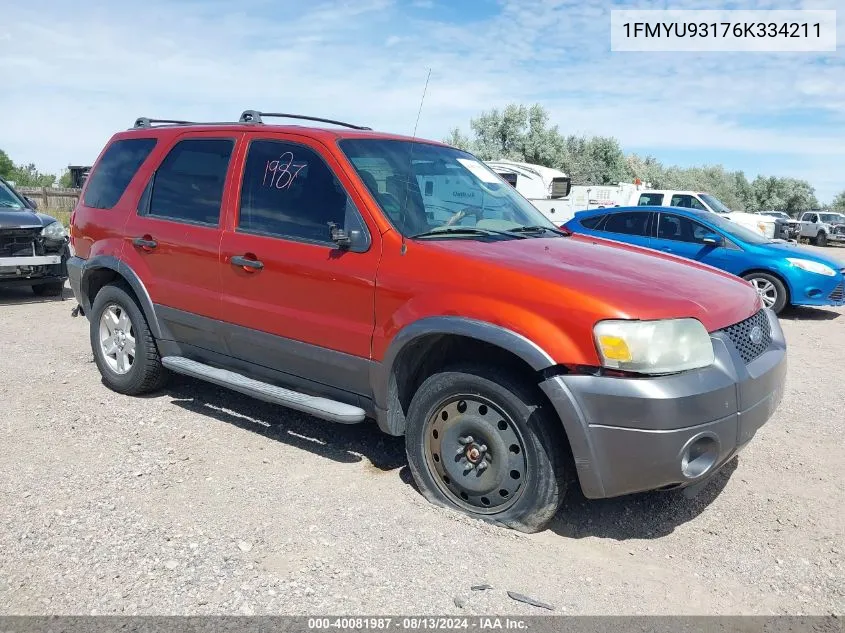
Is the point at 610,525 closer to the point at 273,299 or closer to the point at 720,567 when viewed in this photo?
the point at 720,567

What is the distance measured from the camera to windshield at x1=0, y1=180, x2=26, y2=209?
9797 millimetres

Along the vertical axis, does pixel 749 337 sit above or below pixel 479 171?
below

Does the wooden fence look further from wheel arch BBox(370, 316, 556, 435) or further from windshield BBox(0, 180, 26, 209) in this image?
wheel arch BBox(370, 316, 556, 435)

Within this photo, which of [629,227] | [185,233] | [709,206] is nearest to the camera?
[185,233]

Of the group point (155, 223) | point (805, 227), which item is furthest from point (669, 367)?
point (805, 227)

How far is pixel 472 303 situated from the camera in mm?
3273

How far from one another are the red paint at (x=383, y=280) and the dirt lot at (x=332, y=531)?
83 cm

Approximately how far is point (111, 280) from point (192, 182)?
128 centimetres

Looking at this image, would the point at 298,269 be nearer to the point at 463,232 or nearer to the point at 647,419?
the point at 463,232

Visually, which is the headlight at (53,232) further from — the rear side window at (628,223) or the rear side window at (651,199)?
the rear side window at (651,199)

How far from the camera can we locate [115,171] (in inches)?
207

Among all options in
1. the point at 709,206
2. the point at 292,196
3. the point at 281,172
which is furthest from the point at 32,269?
the point at 709,206

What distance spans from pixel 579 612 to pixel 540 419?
811 millimetres

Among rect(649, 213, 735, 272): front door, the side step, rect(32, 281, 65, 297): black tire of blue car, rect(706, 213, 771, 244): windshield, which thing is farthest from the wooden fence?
the side step
